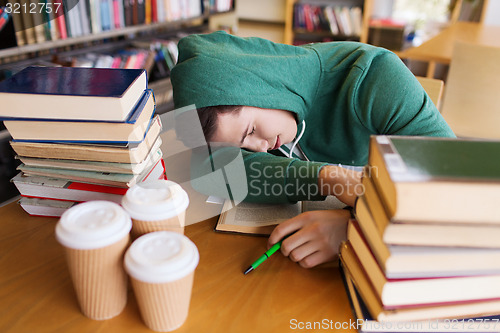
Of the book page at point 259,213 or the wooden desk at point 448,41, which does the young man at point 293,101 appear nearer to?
the book page at point 259,213

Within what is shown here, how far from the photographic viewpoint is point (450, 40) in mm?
2742

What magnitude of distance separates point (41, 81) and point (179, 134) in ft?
1.36

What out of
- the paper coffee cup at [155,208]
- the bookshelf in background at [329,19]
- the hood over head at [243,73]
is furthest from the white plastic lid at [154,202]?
the bookshelf in background at [329,19]

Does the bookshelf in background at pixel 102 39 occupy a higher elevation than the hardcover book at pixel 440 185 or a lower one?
lower

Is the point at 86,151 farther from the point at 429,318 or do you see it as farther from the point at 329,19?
the point at 329,19

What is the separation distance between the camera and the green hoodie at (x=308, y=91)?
85cm

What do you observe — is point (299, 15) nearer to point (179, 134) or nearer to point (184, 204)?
point (179, 134)

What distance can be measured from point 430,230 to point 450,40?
2.79 m

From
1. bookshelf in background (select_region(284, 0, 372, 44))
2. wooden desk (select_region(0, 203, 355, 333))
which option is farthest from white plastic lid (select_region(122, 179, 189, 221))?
bookshelf in background (select_region(284, 0, 372, 44))

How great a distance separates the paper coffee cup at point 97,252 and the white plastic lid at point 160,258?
0.03 metres

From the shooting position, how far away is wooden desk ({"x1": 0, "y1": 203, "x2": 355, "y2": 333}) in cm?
54

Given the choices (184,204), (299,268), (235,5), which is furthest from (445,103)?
(235,5)

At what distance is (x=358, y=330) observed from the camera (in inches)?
20.9

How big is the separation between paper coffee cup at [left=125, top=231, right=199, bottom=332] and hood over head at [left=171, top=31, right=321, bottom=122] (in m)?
0.45
